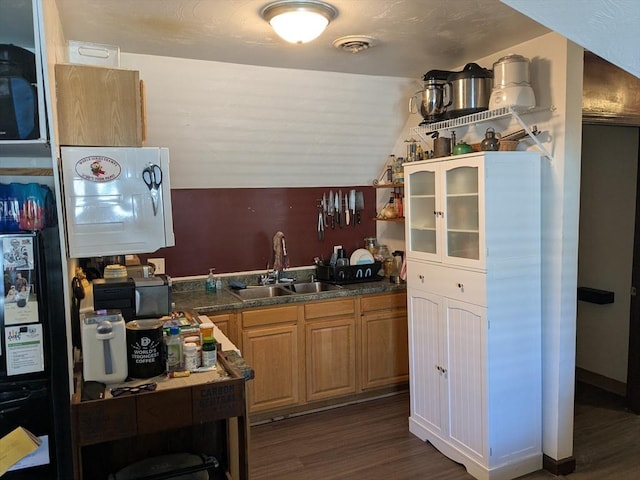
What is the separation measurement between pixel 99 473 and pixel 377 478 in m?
1.46

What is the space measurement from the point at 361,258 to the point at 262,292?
834 millimetres

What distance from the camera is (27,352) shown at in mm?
1952

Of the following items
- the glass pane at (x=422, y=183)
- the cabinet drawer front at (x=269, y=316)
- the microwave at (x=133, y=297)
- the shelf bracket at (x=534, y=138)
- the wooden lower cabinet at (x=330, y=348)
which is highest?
the shelf bracket at (x=534, y=138)

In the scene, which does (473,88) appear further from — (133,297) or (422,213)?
(133,297)

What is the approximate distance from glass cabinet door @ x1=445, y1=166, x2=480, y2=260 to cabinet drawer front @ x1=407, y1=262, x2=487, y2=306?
117 mm

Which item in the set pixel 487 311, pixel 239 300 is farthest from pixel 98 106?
pixel 487 311

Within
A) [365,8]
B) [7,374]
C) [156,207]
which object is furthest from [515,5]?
[7,374]

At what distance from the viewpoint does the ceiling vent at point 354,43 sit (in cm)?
276

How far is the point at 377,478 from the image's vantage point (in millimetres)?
2797

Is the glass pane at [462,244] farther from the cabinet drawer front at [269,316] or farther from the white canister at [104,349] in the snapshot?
the white canister at [104,349]

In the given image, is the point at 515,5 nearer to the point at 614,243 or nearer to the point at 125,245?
the point at 125,245

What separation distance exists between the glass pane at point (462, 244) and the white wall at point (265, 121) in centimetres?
131

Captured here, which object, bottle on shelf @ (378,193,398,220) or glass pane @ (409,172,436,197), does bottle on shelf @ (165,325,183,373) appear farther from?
bottle on shelf @ (378,193,398,220)

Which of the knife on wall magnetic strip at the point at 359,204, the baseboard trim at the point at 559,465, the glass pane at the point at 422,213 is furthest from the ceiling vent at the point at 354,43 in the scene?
the baseboard trim at the point at 559,465
